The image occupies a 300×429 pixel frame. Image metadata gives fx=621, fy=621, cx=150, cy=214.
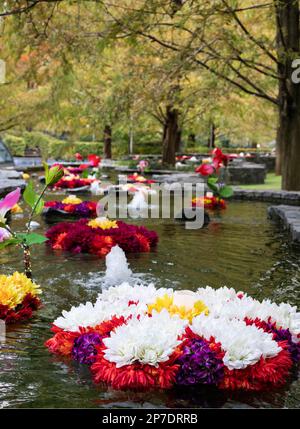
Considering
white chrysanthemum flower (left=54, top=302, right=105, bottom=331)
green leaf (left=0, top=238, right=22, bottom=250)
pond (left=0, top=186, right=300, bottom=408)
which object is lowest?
pond (left=0, top=186, right=300, bottom=408)

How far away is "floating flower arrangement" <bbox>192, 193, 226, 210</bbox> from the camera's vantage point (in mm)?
12109

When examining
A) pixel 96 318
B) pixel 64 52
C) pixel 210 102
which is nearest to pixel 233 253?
pixel 96 318

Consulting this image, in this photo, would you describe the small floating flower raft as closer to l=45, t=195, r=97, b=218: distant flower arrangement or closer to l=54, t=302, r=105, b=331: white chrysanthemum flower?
l=54, t=302, r=105, b=331: white chrysanthemum flower

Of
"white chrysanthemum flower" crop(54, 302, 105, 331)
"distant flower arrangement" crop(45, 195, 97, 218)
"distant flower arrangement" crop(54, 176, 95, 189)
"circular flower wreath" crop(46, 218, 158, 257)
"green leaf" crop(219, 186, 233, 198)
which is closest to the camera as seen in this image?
"white chrysanthemum flower" crop(54, 302, 105, 331)

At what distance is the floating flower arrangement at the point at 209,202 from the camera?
12.1m

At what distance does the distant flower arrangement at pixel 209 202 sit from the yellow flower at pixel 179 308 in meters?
8.13

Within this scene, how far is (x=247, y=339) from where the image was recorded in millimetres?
3277

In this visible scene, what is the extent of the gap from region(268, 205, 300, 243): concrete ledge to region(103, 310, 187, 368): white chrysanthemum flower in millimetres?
5163

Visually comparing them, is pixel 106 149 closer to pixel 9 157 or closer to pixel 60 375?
pixel 9 157

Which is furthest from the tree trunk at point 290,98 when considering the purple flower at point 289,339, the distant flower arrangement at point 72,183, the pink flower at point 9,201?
the purple flower at point 289,339

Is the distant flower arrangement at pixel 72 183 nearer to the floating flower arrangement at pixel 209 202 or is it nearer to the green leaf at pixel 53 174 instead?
the floating flower arrangement at pixel 209 202

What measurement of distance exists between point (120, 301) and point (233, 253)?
12.3 ft

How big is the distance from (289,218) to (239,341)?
20.7 feet

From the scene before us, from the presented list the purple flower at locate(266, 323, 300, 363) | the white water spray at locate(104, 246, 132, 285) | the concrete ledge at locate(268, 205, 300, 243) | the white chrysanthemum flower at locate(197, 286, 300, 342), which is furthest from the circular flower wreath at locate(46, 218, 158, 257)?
the purple flower at locate(266, 323, 300, 363)
